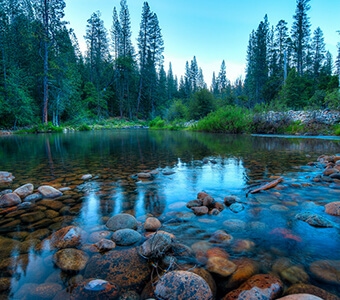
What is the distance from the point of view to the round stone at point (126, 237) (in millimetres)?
2004

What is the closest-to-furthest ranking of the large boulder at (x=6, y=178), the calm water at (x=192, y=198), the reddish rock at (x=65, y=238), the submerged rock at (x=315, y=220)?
the calm water at (x=192, y=198)
the reddish rock at (x=65, y=238)
the submerged rock at (x=315, y=220)
the large boulder at (x=6, y=178)

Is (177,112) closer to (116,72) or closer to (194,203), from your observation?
(116,72)

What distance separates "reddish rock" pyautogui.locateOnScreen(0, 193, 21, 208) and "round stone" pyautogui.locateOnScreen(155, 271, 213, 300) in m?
2.48

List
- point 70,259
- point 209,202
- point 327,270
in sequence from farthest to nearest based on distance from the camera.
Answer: point 209,202
point 70,259
point 327,270

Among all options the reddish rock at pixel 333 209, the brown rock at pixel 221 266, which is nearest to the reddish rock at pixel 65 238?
the brown rock at pixel 221 266

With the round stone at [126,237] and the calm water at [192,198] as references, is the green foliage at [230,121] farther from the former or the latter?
the round stone at [126,237]

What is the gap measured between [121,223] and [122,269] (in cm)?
71

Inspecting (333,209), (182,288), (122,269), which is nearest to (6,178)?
(122,269)

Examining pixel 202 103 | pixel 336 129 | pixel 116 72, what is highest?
pixel 116 72

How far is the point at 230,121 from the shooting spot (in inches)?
663

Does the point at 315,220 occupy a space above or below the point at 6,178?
below

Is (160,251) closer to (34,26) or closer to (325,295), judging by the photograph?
(325,295)

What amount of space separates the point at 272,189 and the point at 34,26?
26.1 metres

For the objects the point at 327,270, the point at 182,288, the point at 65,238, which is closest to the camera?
the point at 182,288
